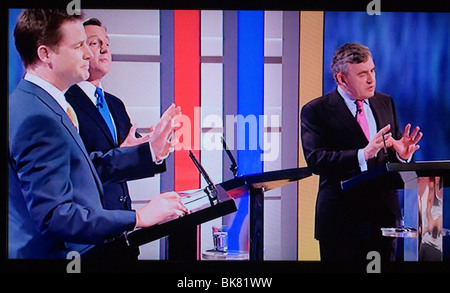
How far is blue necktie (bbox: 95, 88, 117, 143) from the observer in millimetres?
3246

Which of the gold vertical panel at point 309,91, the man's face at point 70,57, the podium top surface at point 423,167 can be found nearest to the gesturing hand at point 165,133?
the man's face at point 70,57

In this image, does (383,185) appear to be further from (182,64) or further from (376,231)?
(182,64)

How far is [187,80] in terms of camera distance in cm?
341

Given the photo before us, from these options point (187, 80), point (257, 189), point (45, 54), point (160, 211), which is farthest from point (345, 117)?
point (45, 54)

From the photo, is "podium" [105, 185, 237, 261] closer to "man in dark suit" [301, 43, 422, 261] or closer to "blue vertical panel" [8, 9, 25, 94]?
"man in dark suit" [301, 43, 422, 261]

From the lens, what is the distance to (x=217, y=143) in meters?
3.40

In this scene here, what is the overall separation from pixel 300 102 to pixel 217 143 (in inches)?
22.4

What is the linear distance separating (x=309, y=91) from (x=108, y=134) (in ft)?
4.06

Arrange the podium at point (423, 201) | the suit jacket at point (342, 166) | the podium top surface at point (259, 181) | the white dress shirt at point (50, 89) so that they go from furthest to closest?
the suit jacket at point (342, 166) < the white dress shirt at point (50, 89) < the podium at point (423, 201) < the podium top surface at point (259, 181)

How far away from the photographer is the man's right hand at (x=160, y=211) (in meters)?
2.89

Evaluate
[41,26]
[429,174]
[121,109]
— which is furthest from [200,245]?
[41,26]

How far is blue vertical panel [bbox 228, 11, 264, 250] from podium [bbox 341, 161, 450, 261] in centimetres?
64

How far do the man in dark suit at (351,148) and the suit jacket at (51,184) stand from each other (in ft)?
3.92

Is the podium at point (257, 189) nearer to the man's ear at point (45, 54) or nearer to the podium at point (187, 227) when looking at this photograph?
the podium at point (187, 227)
